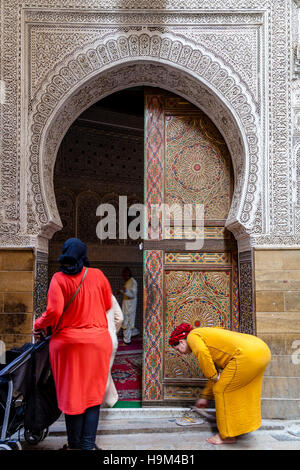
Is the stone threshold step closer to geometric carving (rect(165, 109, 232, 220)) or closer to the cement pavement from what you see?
the cement pavement

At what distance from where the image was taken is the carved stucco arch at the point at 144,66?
3.19 metres

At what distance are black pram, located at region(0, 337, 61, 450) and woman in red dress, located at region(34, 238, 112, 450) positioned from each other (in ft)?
0.49

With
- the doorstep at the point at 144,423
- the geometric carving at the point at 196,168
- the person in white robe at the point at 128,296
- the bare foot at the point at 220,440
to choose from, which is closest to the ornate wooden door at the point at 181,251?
the geometric carving at the point at 196,168

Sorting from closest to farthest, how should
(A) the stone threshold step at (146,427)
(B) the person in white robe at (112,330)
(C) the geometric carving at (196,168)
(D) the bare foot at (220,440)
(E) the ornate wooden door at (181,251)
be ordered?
1. (B) the person in white robe at (112,330)
2. (D) the bare foot at (220,440)
3. (A) the stone threshold step at (146,427)
4. (E) the ornate wooden door at (181,251)
5. (C) the geometric carving at (196,168)

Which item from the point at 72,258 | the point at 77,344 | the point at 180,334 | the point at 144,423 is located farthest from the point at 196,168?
the point at 144,423

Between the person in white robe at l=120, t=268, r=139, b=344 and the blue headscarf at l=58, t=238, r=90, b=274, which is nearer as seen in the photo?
the blue headscarf at l=58, t=238, r=90, b=274

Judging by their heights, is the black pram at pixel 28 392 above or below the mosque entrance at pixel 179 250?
below

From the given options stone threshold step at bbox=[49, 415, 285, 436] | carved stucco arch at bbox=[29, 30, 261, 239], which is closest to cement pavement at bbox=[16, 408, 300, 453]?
stone threshold step at bbox=[49, 415, 285, 436]

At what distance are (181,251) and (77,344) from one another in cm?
154

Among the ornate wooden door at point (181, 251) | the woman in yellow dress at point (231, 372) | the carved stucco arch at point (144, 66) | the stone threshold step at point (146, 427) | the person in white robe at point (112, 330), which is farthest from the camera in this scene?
the ornate wooden door at point (181, 251)

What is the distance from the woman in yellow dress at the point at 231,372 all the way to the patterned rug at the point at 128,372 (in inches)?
43.7

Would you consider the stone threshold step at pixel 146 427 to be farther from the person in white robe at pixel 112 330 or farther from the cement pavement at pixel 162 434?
the person in white robe at pixel 112 330

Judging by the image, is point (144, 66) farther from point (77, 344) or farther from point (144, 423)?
point (144, 423)

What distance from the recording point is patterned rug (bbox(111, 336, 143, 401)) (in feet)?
11.9
